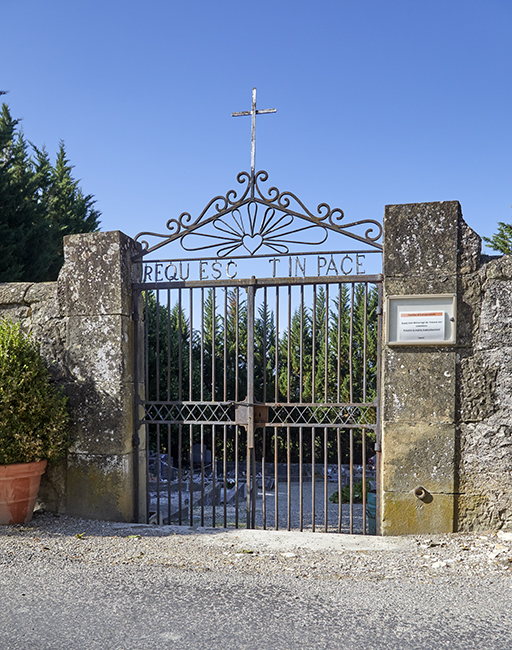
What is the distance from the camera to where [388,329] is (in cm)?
484

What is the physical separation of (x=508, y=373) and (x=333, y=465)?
537cm

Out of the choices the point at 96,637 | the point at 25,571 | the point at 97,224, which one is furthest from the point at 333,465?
the point at 97,224

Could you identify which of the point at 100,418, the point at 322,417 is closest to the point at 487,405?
the point at 322,417

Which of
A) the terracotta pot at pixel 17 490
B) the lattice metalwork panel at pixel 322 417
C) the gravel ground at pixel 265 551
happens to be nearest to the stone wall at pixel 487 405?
the gravel ground at pixel 265 551

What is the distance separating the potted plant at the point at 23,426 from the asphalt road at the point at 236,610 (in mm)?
1141

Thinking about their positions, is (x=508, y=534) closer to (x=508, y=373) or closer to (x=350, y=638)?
(x=508, y=373)

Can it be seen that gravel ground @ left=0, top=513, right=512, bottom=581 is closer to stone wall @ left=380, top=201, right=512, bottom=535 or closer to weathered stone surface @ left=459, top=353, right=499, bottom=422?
stone wall @ left=380, top=201, right=512, bottom=535

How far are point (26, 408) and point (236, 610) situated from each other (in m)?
2.77

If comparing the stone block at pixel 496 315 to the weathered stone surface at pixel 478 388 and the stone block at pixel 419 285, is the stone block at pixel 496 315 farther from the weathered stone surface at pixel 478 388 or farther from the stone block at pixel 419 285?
the stone block at pixel 419 285

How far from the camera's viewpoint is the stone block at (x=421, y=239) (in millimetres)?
4832

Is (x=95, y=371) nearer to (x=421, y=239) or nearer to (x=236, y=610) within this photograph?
(x=236, y=610)

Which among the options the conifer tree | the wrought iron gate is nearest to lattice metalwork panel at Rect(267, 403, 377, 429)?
the wrought iron gate

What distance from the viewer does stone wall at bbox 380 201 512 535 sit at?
15.6 feet

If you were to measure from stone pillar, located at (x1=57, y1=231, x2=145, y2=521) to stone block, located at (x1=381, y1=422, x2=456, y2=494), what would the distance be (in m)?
2.45
